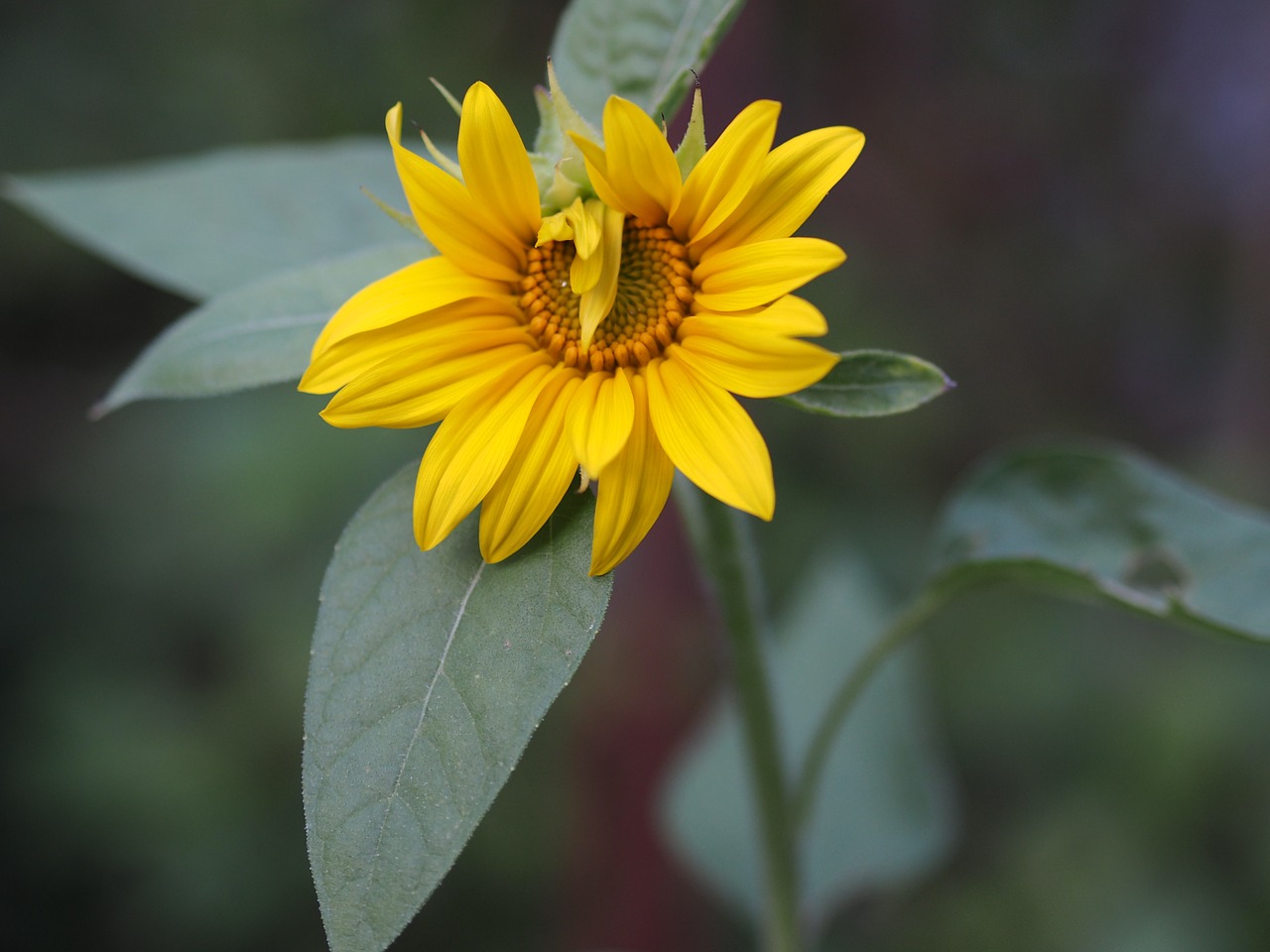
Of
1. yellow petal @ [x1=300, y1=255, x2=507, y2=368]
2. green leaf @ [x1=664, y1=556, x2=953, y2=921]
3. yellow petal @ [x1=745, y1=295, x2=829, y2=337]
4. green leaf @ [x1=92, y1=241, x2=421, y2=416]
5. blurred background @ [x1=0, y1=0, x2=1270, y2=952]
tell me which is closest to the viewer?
yellow petal @ [x1=745, y1=295, x2=829, y2=337]

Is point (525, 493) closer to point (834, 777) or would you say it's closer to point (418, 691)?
point (418, 691)

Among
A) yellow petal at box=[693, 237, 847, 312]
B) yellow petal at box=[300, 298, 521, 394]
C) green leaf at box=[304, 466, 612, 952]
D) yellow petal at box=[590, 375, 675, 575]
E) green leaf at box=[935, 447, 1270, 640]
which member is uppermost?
yellow petal at box=[693, 237, 847, 312]

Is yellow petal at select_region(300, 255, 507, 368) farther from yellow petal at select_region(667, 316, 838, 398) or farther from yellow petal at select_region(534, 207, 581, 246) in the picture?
yellow petal at select_region(667, 316, 838, 398)

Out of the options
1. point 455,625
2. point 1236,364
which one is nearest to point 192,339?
point 455,625

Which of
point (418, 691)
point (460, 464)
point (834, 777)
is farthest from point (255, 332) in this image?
point (834, 777)

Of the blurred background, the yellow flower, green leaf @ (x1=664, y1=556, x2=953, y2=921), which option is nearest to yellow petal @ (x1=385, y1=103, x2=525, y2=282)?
the yellow flower

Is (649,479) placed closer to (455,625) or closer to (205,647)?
(455,625)

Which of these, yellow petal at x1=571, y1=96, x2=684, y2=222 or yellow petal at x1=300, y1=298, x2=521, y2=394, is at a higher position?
yellow petal at x1=571, y1=96, x2=684, y2=222
